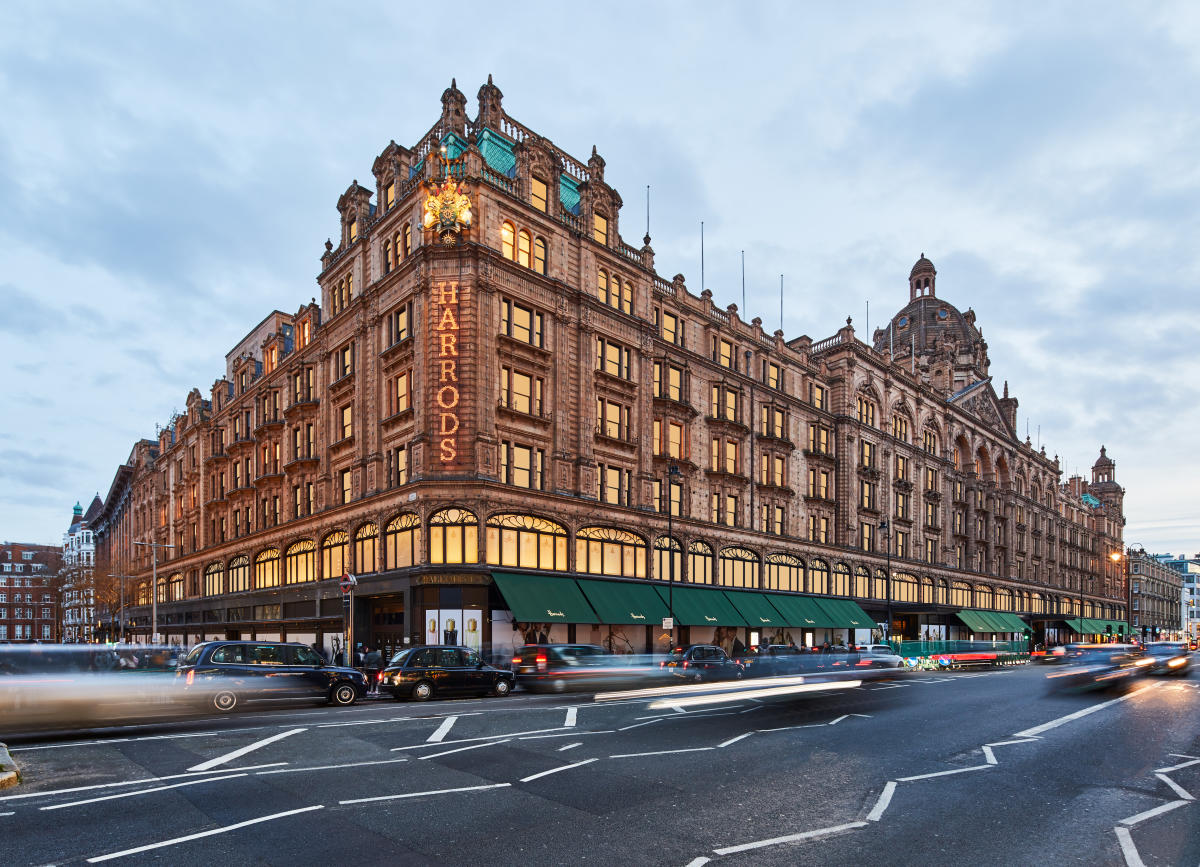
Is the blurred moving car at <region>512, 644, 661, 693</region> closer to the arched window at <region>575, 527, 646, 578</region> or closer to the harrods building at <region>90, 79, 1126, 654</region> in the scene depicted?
the harrods building at <region>90, 79, 1126, 654</region>

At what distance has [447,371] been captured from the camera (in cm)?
3588

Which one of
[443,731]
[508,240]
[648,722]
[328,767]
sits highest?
[508,240]

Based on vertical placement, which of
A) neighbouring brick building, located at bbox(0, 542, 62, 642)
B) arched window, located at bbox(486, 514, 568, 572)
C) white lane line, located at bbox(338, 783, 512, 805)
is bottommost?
neighbouring brick building, located at bbox(0, 542, 62, 642)

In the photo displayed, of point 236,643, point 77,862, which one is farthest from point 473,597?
point 77,862

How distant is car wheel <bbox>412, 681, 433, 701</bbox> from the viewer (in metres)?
25.1

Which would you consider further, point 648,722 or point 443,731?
point 648,722

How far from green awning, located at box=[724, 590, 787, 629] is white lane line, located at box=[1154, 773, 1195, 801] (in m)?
35.3

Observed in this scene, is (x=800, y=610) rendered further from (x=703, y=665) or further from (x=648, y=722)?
(x=648, y=722)

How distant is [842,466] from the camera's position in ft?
201

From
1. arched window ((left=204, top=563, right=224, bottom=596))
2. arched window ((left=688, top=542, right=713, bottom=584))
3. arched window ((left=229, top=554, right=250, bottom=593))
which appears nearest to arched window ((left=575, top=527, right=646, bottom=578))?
arched window ((left=688, top=542, right=713, bottom=584))

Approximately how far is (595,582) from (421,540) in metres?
9.28

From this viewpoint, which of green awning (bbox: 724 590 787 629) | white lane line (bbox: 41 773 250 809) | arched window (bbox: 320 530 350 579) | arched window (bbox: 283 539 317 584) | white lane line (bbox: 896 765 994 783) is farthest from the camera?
green awning (bbox: 724 590 787 629)

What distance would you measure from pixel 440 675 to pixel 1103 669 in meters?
26.0

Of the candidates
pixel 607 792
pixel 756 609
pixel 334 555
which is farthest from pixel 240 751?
pixel 756 609
